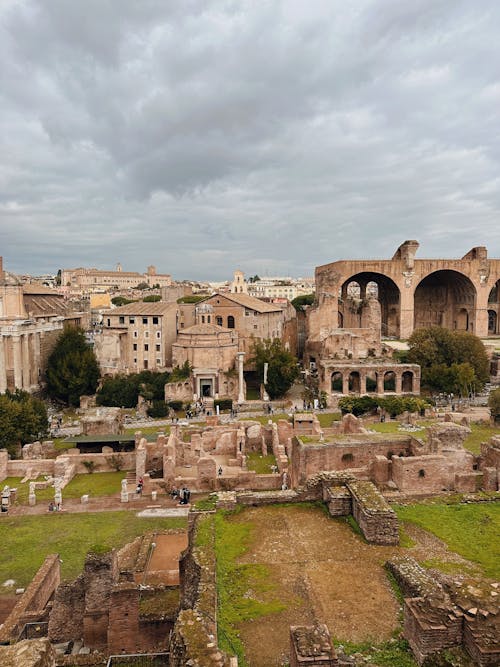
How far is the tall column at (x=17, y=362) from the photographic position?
40000mm

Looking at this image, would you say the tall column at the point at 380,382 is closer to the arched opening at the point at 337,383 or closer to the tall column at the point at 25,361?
the arched opening at the point at 337,383

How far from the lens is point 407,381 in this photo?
130 feet

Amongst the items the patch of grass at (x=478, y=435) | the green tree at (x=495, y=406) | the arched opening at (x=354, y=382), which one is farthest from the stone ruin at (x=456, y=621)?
the arched opening at (x=354, y=382)

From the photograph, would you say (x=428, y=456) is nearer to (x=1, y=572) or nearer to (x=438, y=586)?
(x=438, y=586)

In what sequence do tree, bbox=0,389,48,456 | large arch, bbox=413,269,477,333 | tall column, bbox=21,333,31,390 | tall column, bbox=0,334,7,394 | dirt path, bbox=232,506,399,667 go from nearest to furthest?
1. dirt path, bbox=232,506,399,667
2. tree, bbox=0,389,48,456
3. tall column, bbox=0,334,7,394
4. tall column, bbox=21,333,31,390
5. large arch, bbox=413,269,477,333

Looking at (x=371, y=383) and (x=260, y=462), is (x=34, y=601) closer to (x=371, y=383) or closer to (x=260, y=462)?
(x=260, y=462)

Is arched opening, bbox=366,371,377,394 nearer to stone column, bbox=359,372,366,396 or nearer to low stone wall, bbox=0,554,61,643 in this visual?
stone column, bbox=359,372,366,396

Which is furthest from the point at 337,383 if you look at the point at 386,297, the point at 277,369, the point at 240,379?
the point at 386,297

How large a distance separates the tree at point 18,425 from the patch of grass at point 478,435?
2396 cm

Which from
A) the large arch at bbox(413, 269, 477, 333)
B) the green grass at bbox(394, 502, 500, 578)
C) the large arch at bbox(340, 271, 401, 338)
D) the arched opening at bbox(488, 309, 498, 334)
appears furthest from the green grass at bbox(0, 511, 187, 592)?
the arched opening at bbox(488, 309, 498, 334)

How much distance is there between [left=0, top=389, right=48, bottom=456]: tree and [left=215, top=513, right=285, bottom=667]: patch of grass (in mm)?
22896

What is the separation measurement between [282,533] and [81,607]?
5.00 metres

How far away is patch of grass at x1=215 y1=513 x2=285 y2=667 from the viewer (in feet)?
20.8

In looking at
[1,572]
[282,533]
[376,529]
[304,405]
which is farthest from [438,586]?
[304,405]
